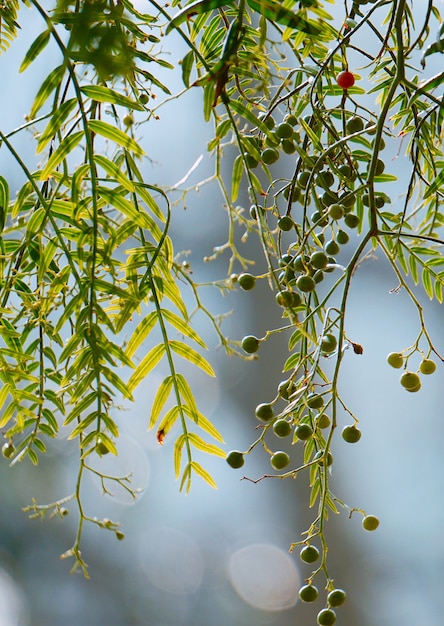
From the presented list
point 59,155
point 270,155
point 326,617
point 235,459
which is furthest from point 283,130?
point 326,617

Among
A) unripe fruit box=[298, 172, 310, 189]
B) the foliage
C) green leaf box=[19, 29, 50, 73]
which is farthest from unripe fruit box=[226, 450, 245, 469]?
green leaf box=[19, 29, 50, 73]

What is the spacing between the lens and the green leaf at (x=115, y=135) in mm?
424

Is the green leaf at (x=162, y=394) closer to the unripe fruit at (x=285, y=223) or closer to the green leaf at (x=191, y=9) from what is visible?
the unripe fruit at (x=285, y=223)

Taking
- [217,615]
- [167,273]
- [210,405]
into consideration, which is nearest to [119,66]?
[167,273]

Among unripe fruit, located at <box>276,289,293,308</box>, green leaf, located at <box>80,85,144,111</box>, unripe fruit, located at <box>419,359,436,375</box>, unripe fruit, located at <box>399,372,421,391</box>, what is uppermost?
green leaf, located at <box>80,85,144,111</box>

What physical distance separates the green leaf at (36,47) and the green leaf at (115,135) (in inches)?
1.9

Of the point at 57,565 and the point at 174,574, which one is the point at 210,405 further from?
the point at 57,565

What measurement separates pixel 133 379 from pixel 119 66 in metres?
0.32

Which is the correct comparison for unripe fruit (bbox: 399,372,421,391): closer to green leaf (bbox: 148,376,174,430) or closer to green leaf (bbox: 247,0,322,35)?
green leaf (bbox: 148,376,174,430)

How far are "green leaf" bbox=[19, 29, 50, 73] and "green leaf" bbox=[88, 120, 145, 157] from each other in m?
0.05

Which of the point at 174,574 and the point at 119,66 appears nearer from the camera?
the point at 119,66

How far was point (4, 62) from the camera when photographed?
213 centimetres

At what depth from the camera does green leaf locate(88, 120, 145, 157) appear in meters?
0.42

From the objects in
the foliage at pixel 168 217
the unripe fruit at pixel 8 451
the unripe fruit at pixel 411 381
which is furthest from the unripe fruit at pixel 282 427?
the unripe fruit at pixel 8 451
